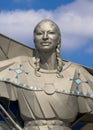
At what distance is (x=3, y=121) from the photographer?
721cm

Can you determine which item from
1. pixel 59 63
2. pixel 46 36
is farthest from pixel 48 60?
pixel 46 36

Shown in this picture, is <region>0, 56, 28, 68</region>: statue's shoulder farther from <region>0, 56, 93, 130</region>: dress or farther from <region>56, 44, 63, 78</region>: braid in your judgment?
<region>56, 44, 63, 78</region>: braid

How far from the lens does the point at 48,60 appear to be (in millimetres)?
6750

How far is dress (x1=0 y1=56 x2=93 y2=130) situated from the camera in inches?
255

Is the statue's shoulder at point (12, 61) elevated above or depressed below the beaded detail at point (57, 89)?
above

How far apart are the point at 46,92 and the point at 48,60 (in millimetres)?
501

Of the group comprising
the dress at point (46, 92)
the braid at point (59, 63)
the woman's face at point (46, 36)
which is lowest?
the dress at point (46, 92)

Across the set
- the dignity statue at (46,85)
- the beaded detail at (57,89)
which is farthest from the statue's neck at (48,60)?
the beaded detail at (57,89)

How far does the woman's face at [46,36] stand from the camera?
21.7 feet

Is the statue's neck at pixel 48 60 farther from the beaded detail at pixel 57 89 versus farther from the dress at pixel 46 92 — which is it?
the beaded detail at pixel 57 89

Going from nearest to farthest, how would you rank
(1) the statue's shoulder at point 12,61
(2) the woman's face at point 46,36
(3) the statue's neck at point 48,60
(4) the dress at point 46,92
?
(4) the dress at point 46,92 → (2) the woman's face at point 46,36 → (3) the statue's neck at point 48,60 → (1) the statue's shoulder at point 12,61

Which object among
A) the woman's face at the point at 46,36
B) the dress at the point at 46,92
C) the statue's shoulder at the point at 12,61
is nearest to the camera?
the dress at the point at 46,92

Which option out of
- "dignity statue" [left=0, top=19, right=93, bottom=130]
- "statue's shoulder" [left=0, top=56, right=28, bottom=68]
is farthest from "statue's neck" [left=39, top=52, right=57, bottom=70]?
"statue's shoulder" [left=0, top=56, right=28, bottom=68]

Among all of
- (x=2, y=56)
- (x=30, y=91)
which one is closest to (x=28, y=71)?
(x=30, y=91)
